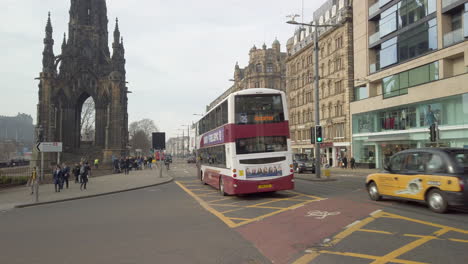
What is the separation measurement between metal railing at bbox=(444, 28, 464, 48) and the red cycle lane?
75.3 feet

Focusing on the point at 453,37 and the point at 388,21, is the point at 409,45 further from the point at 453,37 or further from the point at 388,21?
the point at 453,37

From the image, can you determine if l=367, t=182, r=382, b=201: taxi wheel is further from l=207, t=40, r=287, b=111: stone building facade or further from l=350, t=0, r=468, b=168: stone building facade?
l=207, t=40, r=287, b=111: stone building facade

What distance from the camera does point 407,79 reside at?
105 ft

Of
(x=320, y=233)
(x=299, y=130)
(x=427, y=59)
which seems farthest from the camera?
(x=299, y=130)

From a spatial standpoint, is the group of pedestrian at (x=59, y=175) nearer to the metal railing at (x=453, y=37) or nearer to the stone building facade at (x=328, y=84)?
the stone building facade at (x=328, y=84)

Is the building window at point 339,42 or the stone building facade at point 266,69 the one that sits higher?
the stone building facade at point 266,69

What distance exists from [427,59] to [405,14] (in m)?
5.77

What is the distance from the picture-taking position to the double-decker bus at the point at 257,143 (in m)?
12.9

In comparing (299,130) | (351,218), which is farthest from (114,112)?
(351,218)

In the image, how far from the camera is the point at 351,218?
8625 mm

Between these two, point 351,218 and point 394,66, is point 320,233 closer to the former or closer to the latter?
point 351,218

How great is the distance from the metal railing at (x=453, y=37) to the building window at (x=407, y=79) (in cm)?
180

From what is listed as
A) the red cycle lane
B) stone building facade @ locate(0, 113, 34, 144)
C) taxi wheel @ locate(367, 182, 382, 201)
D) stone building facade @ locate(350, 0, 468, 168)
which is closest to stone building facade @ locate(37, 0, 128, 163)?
stone building facade @ locate(350, 0, 468, 168)

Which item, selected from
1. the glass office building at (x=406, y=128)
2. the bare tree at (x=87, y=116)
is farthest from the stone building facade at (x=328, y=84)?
the bare tree at (x=87, y=116)
